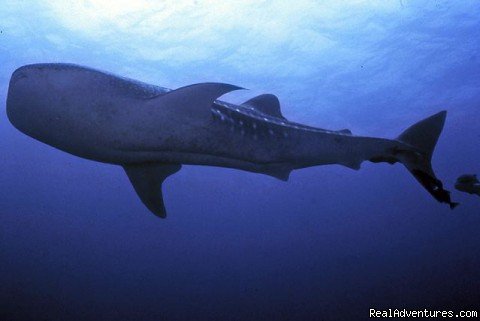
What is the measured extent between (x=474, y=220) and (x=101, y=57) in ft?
301

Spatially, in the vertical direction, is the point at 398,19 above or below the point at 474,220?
below

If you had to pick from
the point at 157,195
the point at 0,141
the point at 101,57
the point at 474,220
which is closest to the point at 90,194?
the point at 0,141

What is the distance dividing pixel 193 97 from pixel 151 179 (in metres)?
1.53

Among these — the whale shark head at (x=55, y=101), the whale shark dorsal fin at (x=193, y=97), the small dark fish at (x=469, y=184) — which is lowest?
the whale shark head at (x=55, y=101)

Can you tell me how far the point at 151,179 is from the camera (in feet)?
15.3

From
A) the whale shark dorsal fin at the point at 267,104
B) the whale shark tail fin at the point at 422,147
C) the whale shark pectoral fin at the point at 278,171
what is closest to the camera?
the whale shark pectoral fin at the point at 278,171

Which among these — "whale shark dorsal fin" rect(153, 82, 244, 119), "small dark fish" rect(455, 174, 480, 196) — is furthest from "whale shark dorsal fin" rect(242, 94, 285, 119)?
"small dark fish" rect(455, 174, 480, 196)

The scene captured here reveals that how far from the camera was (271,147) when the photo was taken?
4.45 meters

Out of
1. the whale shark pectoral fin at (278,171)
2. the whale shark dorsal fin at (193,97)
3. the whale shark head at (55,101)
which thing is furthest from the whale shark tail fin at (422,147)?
the whale shark head at (55,101)

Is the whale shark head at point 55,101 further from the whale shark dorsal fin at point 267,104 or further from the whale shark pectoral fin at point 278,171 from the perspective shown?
the whale shark dorsal fin at point 267,104

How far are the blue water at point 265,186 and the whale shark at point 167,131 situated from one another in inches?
542

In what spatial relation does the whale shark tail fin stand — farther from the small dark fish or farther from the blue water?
the blue water

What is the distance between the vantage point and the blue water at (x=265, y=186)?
18.3 metres

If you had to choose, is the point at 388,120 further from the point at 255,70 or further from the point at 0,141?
the point at 0,141
